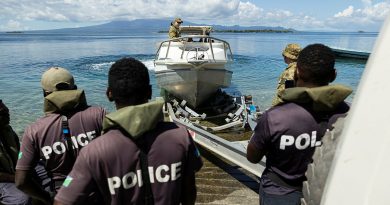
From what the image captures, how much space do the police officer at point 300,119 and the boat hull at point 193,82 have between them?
6594mm

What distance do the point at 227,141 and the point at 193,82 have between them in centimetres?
367

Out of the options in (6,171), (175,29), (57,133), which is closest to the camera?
(57,133)

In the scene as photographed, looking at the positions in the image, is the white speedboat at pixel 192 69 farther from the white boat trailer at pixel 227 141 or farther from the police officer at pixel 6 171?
the police officer at pixel 6 171

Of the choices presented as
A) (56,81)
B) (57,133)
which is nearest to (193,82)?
(56,81)

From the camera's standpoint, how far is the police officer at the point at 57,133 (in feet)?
8.68

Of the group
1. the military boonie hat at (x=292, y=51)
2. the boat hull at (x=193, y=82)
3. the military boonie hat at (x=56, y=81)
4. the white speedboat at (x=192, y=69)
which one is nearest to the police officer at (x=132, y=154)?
the military boonie hat at (x=56, y=81)

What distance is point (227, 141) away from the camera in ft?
18.6

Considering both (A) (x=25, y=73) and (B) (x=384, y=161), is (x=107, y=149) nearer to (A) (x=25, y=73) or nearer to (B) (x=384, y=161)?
(B) (x=384, y=161)

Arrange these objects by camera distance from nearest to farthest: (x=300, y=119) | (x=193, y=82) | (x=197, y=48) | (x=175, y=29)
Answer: (x=300, y=119) → (x=193, y=82) → (x=197, y=48) → (x=175, y=29)

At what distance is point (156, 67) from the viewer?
9562mm

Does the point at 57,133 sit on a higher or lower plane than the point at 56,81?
lower

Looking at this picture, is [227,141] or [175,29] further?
[175,29]

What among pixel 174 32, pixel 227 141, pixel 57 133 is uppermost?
pixel 57 133

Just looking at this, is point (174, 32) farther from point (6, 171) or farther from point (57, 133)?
point (57, 133)
